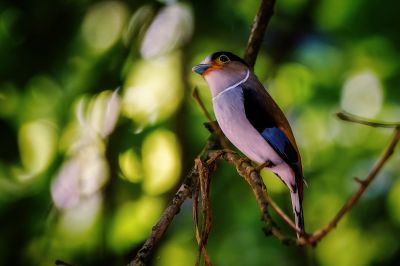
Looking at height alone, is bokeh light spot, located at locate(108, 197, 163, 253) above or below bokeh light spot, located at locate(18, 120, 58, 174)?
below

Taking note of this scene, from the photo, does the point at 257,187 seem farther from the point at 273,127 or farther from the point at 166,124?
the point at 166,124

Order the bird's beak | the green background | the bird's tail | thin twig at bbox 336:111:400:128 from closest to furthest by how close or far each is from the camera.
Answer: thin twig at bbox 336:111:400:128
the bird's tail
the bird's beak
the green background

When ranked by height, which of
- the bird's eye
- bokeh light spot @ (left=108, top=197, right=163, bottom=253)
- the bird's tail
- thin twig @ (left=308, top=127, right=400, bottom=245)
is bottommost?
bokeh light spot @ (left=108, top=197, right=163, bottom=253)

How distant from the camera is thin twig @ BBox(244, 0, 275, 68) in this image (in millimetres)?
2488

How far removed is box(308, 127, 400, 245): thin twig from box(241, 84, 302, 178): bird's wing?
3.97 ft

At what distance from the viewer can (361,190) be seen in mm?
925

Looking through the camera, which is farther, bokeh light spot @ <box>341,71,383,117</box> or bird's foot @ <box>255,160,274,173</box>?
bokeh light spot @ <box>341,71,383,117</box>

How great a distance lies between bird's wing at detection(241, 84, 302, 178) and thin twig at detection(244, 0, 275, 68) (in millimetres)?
272

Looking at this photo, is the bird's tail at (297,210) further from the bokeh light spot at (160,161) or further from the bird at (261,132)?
the bokeh light spot at (160,161)

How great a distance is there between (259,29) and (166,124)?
60.4 inches

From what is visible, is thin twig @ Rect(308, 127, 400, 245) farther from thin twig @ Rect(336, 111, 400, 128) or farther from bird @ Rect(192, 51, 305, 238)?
bird @ Rect(192, 51, 305, 238)

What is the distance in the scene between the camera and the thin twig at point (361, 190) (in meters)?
0.89

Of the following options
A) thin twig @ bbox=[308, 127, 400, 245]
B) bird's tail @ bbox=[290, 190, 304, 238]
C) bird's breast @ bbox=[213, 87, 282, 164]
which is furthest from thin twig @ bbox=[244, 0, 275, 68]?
thin twig @ bbox=[308, 127, 400, 245]

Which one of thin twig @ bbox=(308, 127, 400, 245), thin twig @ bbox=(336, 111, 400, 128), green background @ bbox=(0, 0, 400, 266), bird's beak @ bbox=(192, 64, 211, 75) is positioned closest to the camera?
thin twig @ bbox=(308, 127, 400, 245)
